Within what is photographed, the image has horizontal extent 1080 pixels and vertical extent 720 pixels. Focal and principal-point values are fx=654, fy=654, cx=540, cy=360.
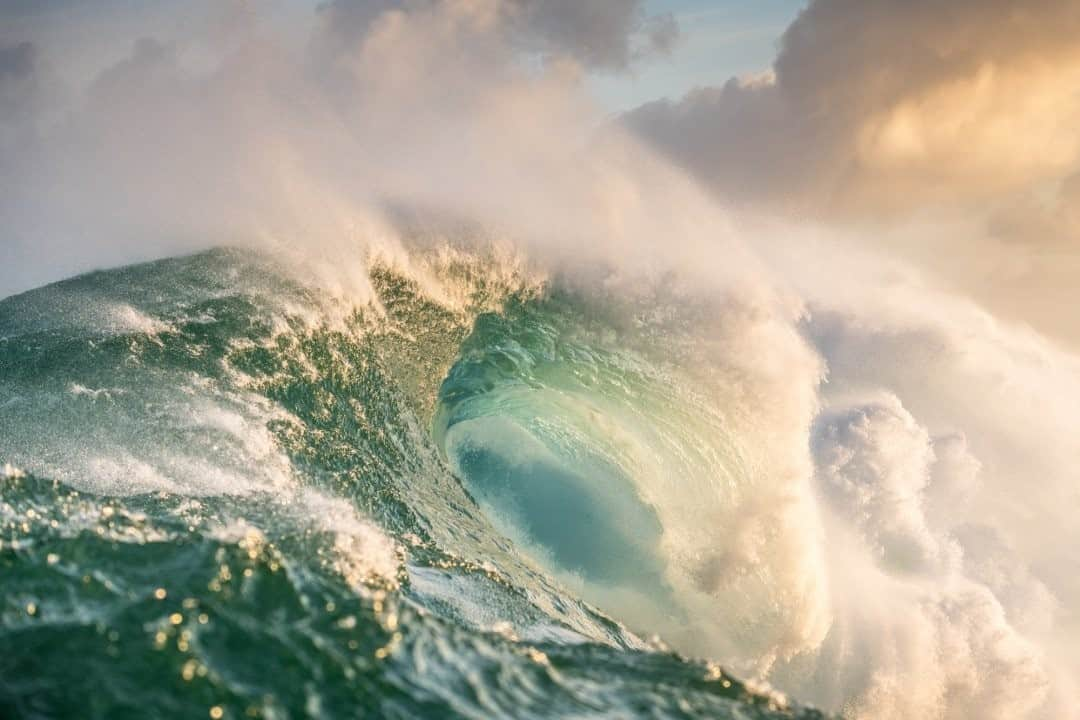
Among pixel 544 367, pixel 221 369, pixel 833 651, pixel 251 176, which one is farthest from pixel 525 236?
pixel 833 651

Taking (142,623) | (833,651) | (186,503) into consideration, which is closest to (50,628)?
(142,623)

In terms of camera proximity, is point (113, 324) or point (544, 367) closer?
point (113, 324)

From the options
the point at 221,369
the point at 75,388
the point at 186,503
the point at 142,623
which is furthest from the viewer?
the point at 221,369

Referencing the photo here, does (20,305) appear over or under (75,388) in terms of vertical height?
over

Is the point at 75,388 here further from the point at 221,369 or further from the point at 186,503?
the point at 186,503

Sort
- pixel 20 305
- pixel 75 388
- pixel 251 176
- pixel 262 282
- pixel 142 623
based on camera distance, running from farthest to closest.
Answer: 1. pixel 251 176
2. pixel 262 282
3. pixel 20 305
4. pixel 75 388
5. pixel 142 623

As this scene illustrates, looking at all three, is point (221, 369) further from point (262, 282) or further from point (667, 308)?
point (667, 308)

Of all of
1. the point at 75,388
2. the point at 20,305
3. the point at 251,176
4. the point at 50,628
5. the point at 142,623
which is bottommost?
the point at 50,628
